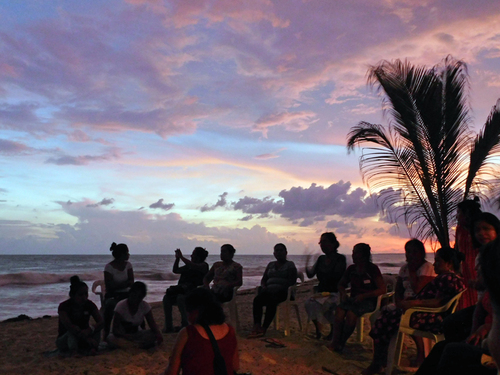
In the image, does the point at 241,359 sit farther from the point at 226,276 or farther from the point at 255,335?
the point at 226,276

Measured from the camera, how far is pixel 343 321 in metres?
4.93

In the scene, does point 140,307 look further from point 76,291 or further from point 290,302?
point 290,302

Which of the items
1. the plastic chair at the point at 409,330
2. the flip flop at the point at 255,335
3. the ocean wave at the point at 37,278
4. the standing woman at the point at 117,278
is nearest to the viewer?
the plastic chair at the point at 409,330

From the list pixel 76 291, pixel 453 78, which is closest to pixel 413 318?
pixel 76 291

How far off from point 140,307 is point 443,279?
3313 mm

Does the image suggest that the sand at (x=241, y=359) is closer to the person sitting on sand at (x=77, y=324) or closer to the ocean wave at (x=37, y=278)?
the person sitting on sand at (x=77, y=324)

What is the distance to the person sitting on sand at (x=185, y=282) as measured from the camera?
6.33 m

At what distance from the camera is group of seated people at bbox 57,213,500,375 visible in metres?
2.66

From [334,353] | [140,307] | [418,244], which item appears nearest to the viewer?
[418,244]

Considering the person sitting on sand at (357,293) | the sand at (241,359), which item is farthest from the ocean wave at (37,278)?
the person sitting on sand at (357,293)

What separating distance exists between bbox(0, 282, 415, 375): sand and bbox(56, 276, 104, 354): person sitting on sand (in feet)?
0.61

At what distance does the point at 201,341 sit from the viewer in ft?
8.71

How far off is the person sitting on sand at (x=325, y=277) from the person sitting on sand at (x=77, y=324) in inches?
99.1

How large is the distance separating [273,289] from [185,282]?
1.40 m
